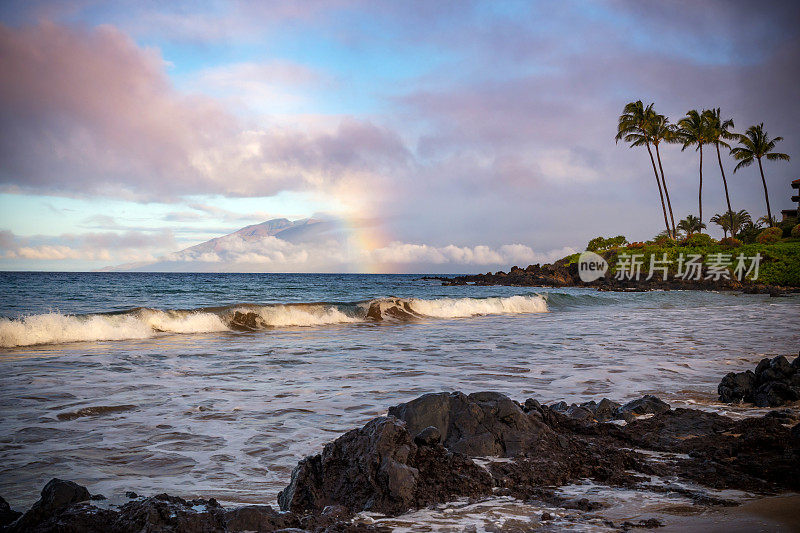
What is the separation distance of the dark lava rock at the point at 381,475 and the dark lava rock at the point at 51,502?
1243mm

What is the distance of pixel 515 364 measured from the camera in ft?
32.2

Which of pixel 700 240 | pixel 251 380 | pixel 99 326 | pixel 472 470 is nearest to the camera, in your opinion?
pixel 472 470

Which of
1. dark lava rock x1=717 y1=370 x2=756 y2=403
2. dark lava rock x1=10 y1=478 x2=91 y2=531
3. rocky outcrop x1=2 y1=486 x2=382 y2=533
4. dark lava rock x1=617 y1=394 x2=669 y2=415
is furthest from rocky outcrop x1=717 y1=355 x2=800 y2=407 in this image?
dark lava rock x1=10 y1=478 x2=91 y2=531

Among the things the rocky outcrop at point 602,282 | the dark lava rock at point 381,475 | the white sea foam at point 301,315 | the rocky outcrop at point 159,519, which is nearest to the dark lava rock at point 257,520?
the rocky outcrop at point 159,519

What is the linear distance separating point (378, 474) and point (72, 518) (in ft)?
5.82

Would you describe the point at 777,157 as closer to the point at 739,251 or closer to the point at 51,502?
the point at 739,251

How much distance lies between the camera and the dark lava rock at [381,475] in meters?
3.22

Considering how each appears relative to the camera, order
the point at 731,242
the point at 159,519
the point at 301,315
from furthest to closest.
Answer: the point at 731,242, the point at 301,315, the point at 159,519

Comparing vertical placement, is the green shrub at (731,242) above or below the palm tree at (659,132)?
below

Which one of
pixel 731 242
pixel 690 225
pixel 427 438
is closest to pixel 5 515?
pixel 427 438

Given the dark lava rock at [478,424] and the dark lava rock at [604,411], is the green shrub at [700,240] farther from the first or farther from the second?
the dark lava rock at [478,424]

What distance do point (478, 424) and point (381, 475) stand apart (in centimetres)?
126

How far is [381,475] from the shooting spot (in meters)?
3.30

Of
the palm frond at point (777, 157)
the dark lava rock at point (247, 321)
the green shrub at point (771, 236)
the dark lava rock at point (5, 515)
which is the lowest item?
the dark lava rock at point (247, 321)
